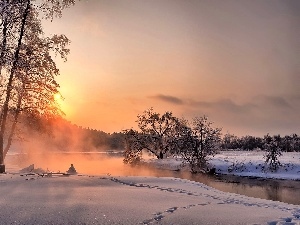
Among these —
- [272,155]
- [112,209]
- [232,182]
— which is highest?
[272,155]

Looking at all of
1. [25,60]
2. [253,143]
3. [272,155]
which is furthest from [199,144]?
[253,143]

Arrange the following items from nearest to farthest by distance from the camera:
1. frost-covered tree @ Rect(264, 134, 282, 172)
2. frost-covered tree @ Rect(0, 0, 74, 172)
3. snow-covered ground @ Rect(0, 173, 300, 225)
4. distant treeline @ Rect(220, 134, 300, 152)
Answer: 1. snow-covered ground @ Rect(0, 173, 300, 225)
2. frost-covered tree @ Rect(0, 0, 74, 172)
3. frost-covered tree @ Rect(264, 134, 282, 172)
4. distant treeline @ Rect(220, 134, 300, 152)

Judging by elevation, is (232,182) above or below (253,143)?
below

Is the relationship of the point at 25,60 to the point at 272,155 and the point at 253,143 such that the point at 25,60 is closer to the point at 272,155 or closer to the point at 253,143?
the point at 272,155

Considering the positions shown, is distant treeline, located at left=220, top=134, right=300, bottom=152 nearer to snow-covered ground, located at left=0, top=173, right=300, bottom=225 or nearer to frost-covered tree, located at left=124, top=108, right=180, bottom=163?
frost-covered tree, located at left=124, top=108, right=180, bottom=163

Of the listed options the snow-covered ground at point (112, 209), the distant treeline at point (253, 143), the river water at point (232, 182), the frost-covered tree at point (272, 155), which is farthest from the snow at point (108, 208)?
the distant treeline at point (253, 143)

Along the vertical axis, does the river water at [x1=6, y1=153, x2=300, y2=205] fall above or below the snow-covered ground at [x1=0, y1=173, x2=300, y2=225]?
below

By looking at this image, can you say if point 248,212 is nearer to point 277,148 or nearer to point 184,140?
point 277,148

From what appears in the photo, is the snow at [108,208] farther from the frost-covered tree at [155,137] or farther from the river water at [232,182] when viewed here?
the frost-covered tree at [155,137]

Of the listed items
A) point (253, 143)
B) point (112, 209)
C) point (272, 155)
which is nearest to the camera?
point (112, 209)

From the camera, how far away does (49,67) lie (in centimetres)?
2173

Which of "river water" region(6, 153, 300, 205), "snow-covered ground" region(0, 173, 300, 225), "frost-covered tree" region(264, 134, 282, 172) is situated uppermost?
"frost-covered tree" region(264, 134, 282, 172)

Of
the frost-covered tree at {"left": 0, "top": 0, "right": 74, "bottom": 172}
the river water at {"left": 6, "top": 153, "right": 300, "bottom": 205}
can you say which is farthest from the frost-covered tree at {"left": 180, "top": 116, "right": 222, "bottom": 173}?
the frost-covered tree at {"left": 0, "top": 0, "right": 74, "bottom": 172}

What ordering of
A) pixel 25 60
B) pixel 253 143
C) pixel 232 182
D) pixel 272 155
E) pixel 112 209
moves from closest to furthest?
1. pixel 112 209
2. pixel 25 60
3. pixel 232 182
4. pixel 272 155
5. pixel 253 143
